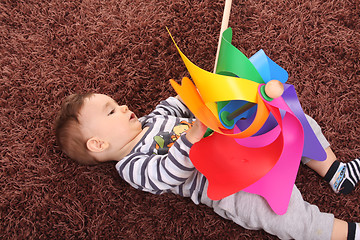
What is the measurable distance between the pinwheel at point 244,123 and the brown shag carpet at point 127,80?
0.89 ft

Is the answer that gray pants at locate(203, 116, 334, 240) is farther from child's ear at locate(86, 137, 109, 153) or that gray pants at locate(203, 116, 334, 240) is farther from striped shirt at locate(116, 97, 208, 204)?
child's ear at locate(86, 137, 109, 153)

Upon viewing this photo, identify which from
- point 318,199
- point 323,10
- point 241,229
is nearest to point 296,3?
point 323,10

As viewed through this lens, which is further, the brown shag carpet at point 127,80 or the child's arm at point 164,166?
the brown shag carpet at point 127,80

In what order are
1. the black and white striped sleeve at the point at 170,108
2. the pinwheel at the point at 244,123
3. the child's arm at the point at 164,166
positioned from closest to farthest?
the pinwheel at the point at 244,123, the child's arm at the point at 164,166, the black and white striped sleeve at the point at 170,108

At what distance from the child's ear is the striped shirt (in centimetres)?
6

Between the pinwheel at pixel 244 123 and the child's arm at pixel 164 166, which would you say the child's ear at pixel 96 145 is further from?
the pinwheel at pixel 244 123

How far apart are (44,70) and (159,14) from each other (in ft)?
1.33

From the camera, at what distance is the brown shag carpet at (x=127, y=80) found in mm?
864

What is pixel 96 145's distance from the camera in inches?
31.4

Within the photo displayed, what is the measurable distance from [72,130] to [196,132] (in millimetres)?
342

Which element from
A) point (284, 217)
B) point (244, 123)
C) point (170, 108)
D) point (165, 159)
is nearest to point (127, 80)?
point (170, 108)

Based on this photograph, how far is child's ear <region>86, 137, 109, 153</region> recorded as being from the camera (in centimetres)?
79

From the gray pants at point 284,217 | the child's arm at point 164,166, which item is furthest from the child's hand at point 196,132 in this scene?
the gray pants at point 284,217

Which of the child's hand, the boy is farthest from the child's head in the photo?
the child's hand
